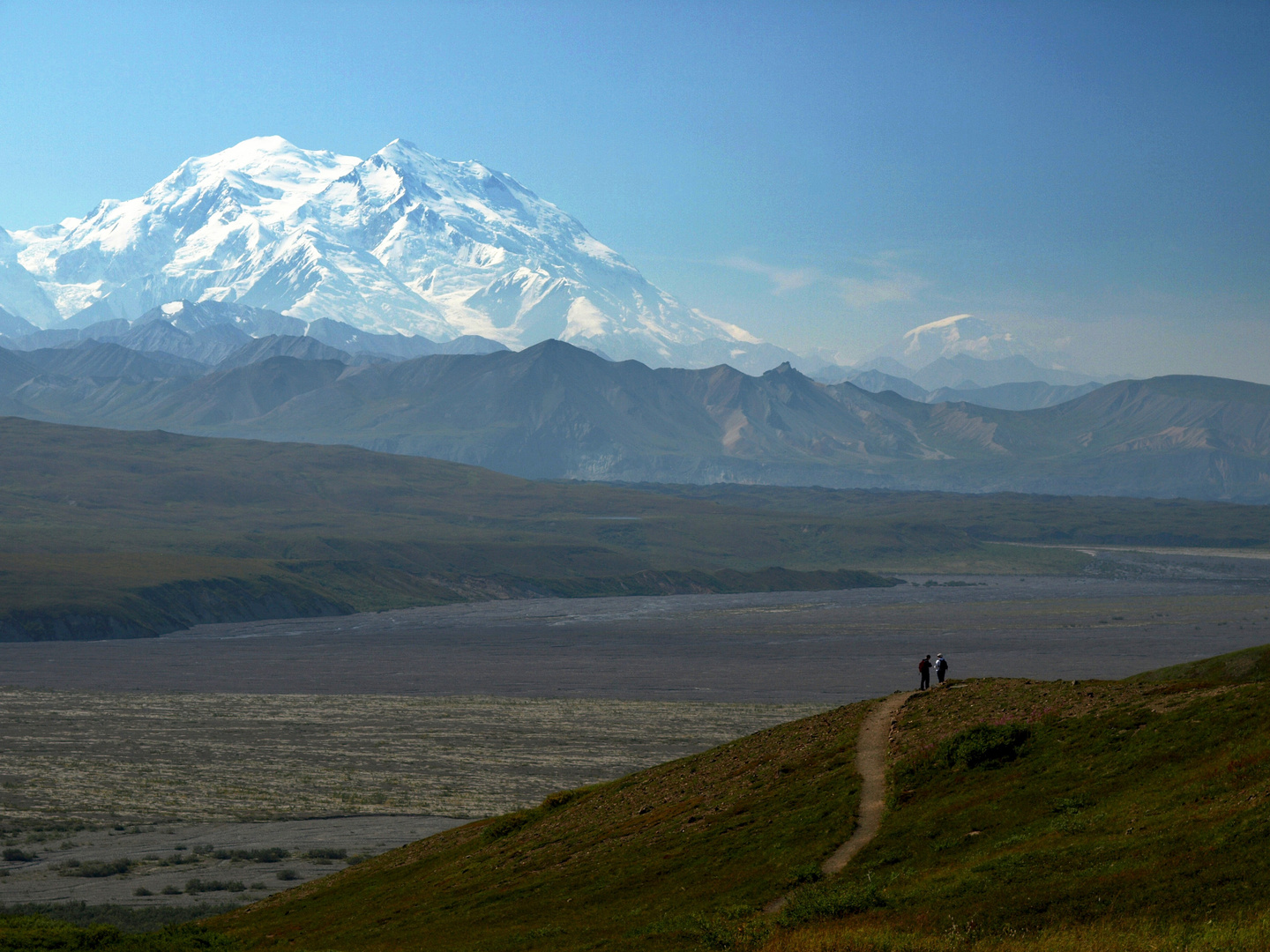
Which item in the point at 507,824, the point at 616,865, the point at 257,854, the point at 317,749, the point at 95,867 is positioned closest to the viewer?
the point at 616,865

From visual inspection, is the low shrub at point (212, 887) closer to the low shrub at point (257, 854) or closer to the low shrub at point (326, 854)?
the low shrub at point (257, 854)

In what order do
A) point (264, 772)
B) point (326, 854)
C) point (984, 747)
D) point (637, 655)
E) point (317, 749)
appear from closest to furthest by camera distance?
point (984, 747), point (326, 854), point (264, 772), point (317, 749), point (637, 655)

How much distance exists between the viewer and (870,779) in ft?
119

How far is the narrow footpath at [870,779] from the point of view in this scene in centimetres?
2998

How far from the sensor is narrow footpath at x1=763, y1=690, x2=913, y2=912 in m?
30.0

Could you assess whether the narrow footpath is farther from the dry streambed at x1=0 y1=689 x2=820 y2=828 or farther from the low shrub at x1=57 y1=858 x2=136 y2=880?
the low shrub at x1=57 y1=858 x2=136 y2=880

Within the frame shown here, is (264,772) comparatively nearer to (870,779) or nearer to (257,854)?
(257,854)

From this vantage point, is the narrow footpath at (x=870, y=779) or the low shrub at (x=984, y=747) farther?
the low shrub at (x=984, y=747)

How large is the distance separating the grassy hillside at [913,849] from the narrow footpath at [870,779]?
43cm

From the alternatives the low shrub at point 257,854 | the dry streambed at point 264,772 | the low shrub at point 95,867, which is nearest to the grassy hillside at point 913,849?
the low shrub at point 257,854

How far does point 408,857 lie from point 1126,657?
119298mm

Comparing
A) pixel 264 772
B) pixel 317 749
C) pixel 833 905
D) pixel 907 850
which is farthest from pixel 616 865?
pixel 317 749

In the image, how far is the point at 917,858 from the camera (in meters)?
28.7

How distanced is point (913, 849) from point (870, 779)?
674 centimetres
